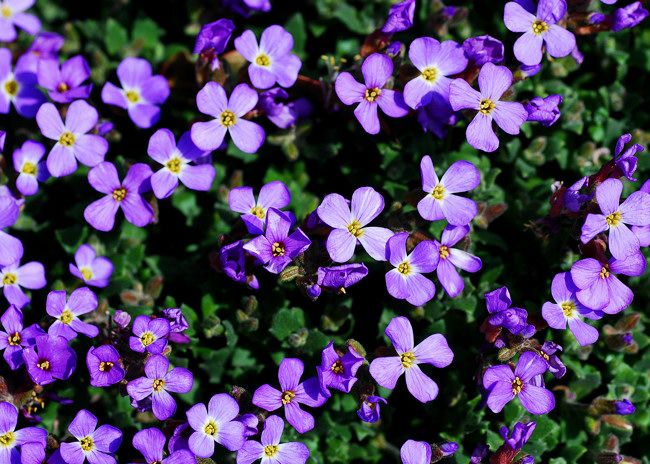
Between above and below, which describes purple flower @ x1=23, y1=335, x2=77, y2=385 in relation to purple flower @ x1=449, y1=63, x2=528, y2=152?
below

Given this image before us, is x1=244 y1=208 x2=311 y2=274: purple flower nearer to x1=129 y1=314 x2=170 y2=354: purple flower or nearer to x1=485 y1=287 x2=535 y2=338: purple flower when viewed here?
x1=129 y1=314 x2=170 y2=354: purple flower

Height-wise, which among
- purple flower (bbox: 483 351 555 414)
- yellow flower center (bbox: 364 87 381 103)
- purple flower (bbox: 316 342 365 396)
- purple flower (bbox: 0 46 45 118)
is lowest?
purple flower (bbox: 483 351 555 414)

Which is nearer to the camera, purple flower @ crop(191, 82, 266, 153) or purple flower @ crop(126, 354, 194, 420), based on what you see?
purple flower @ crop(126, 354, 194, 420)

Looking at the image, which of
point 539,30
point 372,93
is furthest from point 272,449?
point 539,30

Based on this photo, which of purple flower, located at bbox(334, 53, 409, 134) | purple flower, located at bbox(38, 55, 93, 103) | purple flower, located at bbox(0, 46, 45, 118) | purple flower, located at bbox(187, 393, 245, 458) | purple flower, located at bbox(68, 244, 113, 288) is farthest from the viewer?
purple flower, located at bbox(0, 46, 45, 118)

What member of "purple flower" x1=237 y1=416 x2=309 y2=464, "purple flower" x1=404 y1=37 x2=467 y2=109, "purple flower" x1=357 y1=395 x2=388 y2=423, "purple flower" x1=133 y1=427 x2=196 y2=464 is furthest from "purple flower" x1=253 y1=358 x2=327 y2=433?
"purple flower" x1=404 y1=37 x2=467 y2=109

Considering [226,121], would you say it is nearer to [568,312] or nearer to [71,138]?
[71,138]

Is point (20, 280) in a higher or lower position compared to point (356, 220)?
lower
